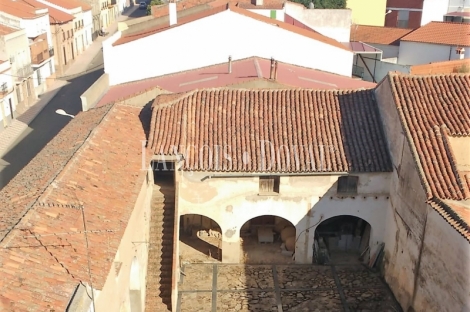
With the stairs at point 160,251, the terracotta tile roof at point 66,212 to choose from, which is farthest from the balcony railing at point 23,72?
the stairs at point 160,251

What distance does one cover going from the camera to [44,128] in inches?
1489

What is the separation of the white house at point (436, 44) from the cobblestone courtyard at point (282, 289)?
2608 cm

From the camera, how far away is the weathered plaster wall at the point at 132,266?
14180 mm

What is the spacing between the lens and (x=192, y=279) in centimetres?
2148

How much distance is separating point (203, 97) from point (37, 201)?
10.8 metres

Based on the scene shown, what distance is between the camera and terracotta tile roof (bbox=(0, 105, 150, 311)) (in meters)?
11.6

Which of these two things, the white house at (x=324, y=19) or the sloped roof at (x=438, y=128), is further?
the white house at (x=324, y=19)

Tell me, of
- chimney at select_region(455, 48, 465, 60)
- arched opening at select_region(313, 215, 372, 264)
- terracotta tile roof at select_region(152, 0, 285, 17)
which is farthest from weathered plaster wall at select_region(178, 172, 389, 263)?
terracotta tile roof at select_region(152, 0, 285, 17)

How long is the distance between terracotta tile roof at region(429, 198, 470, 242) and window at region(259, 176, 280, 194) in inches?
268

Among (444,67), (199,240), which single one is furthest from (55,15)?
(444,67)

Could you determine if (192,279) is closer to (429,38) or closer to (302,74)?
(302,74)

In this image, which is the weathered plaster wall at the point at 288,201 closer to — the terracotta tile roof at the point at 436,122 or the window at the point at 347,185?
the window at the point at 347,185

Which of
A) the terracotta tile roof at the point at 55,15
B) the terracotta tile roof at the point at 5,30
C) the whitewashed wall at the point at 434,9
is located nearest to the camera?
the terracotta tile roof at the point at 5,30

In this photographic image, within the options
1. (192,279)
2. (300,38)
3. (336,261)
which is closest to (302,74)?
(300,38)
